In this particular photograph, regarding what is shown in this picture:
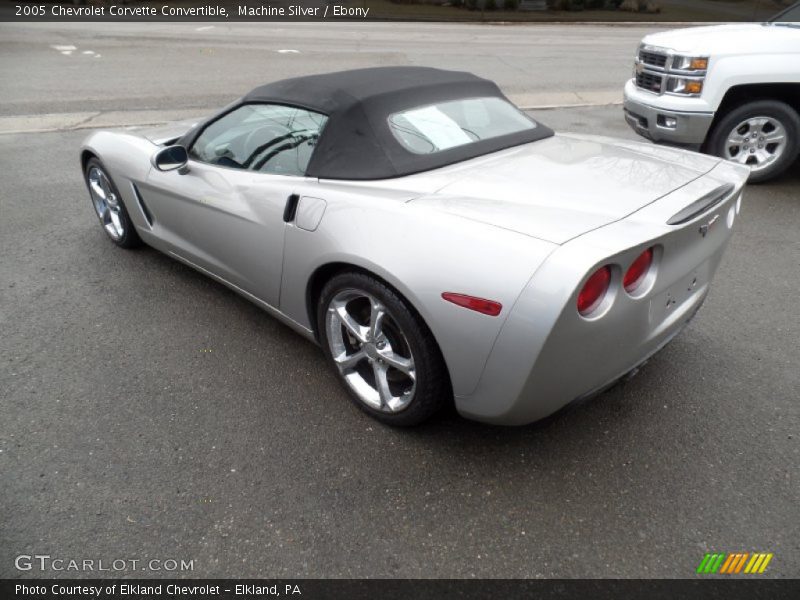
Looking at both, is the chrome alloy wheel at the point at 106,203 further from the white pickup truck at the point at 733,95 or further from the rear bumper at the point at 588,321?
the white pickup truck at the point at 733,95

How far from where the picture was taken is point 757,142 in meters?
5.57

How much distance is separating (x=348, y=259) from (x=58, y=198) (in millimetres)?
4243

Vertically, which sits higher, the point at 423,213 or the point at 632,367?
the point at 423,213

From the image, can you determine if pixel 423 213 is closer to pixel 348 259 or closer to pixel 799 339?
pixel 348 259

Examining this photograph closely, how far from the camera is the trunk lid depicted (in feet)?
6.86

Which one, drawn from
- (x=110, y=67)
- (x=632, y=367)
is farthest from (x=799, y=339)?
(x=110, y=67)

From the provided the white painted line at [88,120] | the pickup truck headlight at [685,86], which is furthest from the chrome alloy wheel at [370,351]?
the white painted line at [88,120]

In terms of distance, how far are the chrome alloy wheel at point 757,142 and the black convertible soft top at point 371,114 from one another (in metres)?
3.41

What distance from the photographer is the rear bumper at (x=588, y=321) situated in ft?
6.10

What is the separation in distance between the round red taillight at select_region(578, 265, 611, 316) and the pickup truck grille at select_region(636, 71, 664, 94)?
4.64 metres

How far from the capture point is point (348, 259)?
2359 millimetres

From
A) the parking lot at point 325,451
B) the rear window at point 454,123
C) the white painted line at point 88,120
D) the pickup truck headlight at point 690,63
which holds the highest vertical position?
the pickup truck headlight at point 690,63
